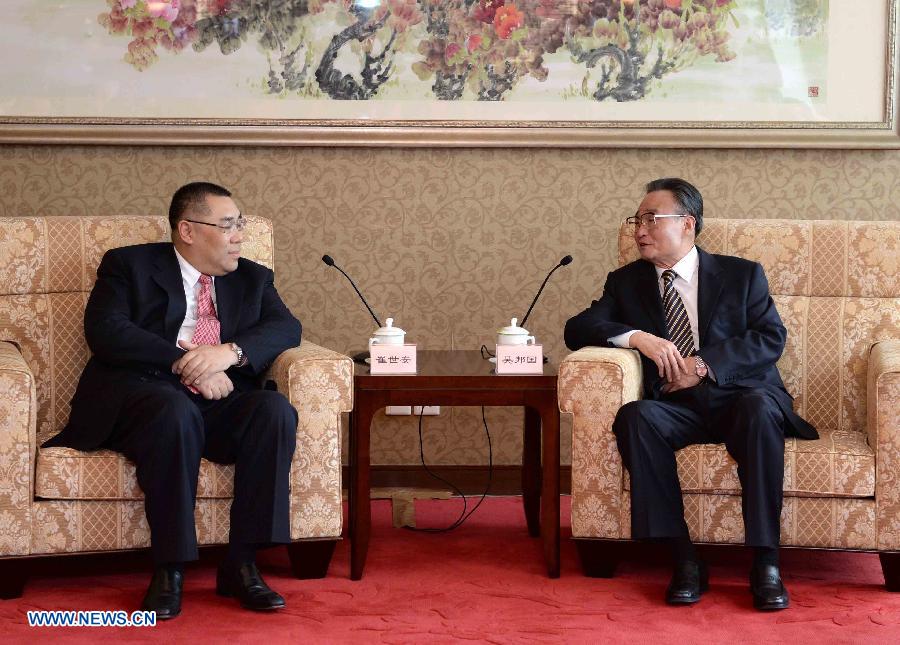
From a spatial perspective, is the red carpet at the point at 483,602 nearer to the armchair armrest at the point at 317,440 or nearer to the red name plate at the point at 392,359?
the armchair armrest at the point at 317,440

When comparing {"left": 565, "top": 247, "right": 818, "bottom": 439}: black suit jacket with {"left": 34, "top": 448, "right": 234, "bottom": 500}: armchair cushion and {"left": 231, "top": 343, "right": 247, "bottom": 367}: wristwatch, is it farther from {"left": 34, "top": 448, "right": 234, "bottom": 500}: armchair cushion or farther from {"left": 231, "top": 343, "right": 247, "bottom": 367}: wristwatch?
{"left": 34, "top": 448, "right": 234, "bottom": 500}: armchair cushion

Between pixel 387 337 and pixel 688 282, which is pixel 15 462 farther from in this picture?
pixel 688 282

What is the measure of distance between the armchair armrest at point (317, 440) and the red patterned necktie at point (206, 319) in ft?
1.24

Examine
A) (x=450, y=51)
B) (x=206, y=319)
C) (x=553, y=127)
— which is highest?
(x=450, y=51)

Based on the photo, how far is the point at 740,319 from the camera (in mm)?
3135

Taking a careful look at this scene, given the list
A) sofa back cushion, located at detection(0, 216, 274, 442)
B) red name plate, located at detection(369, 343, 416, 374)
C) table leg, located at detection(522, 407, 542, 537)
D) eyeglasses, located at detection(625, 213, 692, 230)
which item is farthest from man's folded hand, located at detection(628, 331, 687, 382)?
sofa back cushion, located at detection(0, 216, 274, 442)

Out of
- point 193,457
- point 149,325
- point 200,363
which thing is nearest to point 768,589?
point 193,457

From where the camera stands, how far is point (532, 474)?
A: 3.48 meters

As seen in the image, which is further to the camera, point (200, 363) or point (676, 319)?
point (676, 319)

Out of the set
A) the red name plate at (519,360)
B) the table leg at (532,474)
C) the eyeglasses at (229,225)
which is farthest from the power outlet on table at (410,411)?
the eyeglasses at (229,225)

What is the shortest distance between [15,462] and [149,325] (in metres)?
0.59

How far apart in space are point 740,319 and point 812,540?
2.22ft

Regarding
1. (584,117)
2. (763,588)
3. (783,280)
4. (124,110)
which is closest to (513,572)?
(763,588)

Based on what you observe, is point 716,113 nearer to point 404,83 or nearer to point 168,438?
point 404,83
